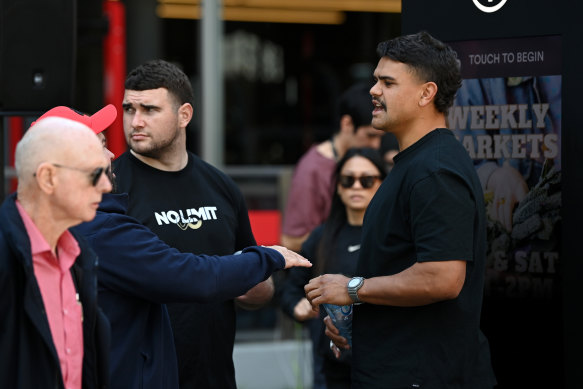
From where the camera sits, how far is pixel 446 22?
3814 millimetres

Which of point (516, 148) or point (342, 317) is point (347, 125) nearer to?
point (516, 148)

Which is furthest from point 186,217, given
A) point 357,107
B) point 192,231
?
point 357,107

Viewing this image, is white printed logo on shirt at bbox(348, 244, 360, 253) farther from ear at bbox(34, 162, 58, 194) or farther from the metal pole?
the metal pole

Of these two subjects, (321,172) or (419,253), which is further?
(321,172)

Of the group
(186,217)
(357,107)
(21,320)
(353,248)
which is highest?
(357,107)

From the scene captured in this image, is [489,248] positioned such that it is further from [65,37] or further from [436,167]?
[65,37]

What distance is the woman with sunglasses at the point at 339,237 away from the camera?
481cm

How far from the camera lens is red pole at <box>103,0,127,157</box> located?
30.0ft

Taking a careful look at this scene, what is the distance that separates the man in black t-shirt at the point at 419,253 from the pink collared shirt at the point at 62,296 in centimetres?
113

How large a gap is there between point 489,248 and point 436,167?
83 cm

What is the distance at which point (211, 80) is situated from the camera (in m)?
9.30

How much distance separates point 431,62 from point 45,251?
1.61m

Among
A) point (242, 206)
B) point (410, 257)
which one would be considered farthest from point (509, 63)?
point (242, 206)

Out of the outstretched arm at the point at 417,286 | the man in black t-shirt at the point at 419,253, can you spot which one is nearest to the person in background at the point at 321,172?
the man in black t-shirt at the point at 419,253
